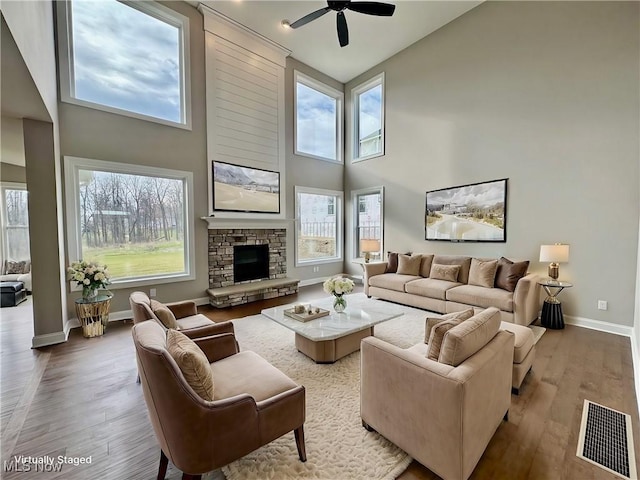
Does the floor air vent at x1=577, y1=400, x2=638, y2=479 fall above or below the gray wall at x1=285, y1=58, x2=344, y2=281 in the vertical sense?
below

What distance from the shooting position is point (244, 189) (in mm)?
5547

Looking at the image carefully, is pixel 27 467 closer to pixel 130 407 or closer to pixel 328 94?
pixel 130 407

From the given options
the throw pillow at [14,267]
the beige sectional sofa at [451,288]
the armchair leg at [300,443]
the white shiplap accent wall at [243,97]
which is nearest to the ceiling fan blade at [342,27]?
the white shiplap accent wall at [243,97]

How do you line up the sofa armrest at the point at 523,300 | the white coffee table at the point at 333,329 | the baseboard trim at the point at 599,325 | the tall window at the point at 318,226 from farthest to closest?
the tall window at the point at 318,226 < the sofa armrest at the point at 523,300 < the baseboard trim at the point at 599,325 < the white coffee table at the point at 333,329

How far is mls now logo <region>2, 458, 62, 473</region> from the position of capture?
1.61 metres

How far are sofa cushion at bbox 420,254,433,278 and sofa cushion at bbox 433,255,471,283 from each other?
0.41 ft

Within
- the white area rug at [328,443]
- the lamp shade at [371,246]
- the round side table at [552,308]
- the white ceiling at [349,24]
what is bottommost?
the white area rug at [328,443]

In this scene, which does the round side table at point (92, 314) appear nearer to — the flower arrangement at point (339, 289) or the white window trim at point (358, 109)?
the flower arrangement at point (339, 289)

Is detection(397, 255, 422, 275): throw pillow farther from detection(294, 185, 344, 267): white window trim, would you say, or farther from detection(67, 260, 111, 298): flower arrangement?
detection(67, 260, 111, 298): flower arrangement

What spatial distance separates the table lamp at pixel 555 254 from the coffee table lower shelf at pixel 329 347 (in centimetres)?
286

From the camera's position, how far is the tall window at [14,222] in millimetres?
5934

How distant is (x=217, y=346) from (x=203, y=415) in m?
0.85

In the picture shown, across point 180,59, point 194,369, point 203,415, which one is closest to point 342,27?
point 180,59

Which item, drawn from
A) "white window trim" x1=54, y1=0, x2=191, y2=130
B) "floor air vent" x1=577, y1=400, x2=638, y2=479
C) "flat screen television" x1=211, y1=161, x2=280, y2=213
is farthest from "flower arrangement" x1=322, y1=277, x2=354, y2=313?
"white window trim" x1=54, y1=0, x2=191, y2=130
